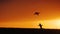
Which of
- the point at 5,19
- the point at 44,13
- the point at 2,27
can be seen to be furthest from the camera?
the point at 44,13

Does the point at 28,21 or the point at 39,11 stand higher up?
the point at 39,11

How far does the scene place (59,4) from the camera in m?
1.28

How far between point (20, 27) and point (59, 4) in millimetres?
504

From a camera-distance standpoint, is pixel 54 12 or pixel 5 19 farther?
pixel 54 12

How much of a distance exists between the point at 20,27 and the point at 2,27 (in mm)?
157

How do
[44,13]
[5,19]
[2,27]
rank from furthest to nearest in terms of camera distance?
1. [44,13]
2. [5,19]
3. [2,27]
